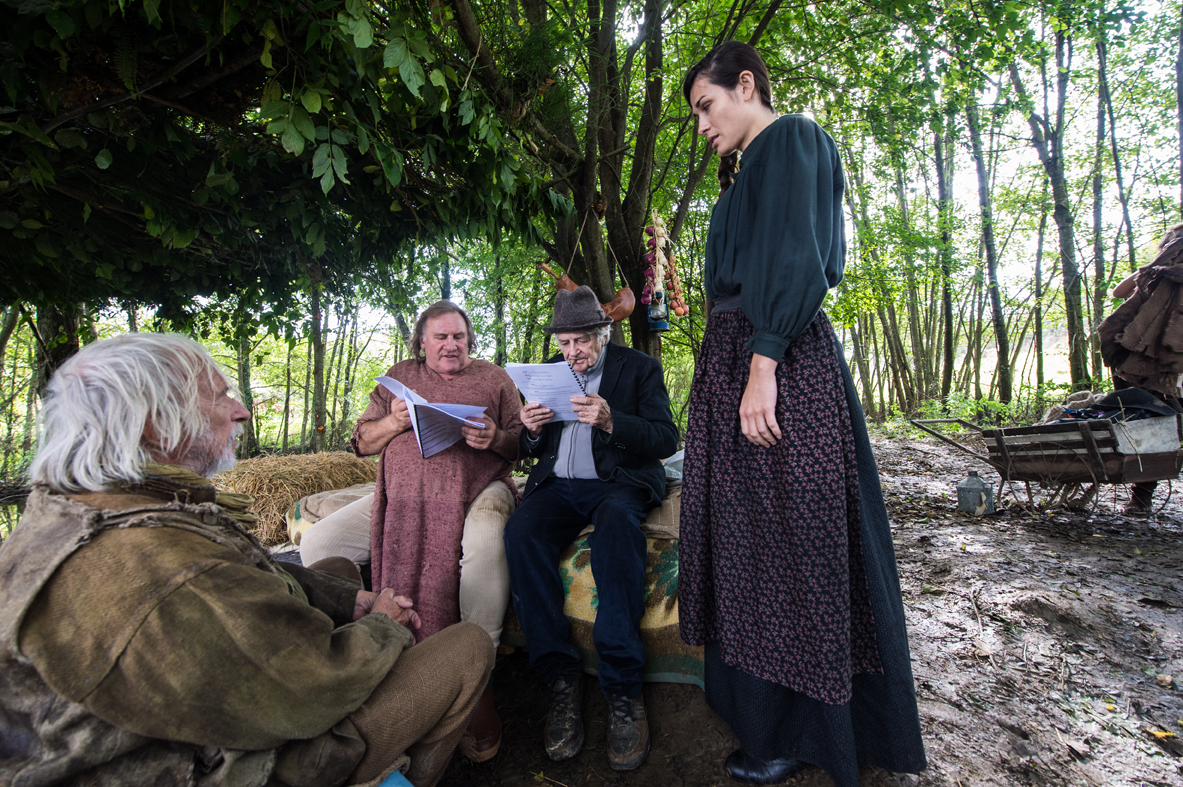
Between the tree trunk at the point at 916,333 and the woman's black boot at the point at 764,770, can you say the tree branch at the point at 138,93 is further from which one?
the tree trunk at the point at 916,333

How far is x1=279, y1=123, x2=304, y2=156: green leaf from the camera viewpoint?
1730 mm

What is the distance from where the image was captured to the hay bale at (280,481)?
5020mm

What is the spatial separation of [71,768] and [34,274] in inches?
139

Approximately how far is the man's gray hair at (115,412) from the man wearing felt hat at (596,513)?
1354mm

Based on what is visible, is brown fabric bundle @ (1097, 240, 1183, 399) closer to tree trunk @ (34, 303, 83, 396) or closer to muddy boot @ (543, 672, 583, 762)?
muddy boot @ (543, 672, 583, 762)

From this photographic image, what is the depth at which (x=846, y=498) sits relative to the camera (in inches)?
63.9

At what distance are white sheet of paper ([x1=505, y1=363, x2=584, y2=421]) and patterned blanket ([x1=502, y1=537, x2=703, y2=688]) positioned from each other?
2.13ft

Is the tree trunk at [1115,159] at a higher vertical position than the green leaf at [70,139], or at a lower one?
higher

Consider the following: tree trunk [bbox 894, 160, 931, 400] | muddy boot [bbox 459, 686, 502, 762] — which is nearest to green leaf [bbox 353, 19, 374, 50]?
muddy boot [bbox 459, 686, 502, 762]

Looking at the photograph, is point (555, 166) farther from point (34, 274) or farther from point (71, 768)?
point (71, 768)

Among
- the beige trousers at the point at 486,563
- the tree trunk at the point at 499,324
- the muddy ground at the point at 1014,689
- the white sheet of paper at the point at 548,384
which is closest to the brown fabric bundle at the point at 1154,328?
the muddy ground at the point at 1014,689

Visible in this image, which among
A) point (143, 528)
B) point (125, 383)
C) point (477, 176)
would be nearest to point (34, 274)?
point (477, 176)

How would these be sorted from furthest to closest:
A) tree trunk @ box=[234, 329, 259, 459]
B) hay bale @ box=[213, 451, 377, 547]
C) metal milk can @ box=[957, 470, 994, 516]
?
hay bale @ box=[213, 451, 377, 547]
metal milk can @ box=[957, 470, 994, 516]
tree trunk @ box=[234, 329, 259, 459]

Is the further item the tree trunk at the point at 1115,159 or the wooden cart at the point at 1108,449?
the tree trunk at the point at 1115,159
